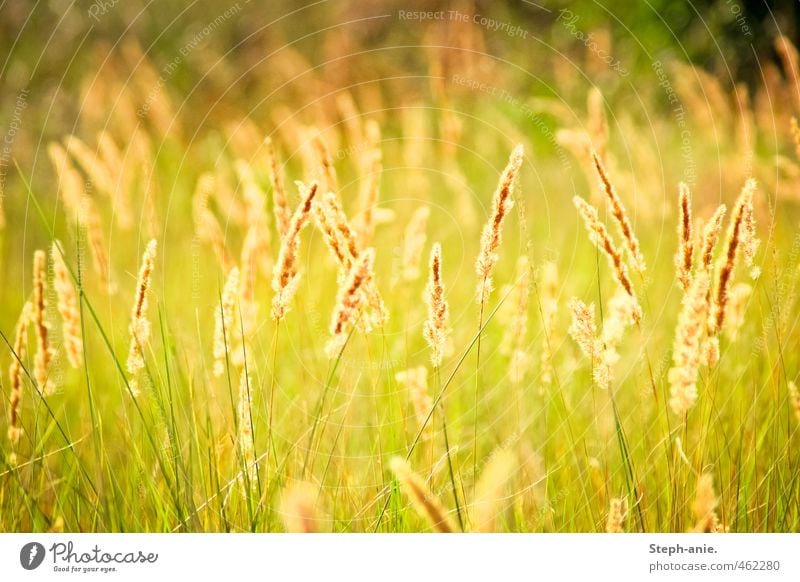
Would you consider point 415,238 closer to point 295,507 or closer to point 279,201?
point 279,201

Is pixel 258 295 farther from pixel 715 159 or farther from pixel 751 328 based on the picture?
pixel 715 159

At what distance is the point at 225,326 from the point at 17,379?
0.36m

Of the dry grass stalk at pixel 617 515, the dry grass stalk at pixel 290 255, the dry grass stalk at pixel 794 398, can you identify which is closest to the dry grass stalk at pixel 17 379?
the dry grass stalk at pixel 290 255

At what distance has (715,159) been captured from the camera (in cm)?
201

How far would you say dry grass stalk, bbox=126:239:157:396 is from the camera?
3.59 ft

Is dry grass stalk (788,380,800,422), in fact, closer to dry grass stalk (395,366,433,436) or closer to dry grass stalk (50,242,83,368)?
dry grass stalk (395,366,433,436)

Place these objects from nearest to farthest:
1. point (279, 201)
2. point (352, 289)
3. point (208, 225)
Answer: point (352, 289)
point (279, 201)
point (208, 225)

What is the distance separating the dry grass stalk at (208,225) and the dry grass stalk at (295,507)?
414 mm

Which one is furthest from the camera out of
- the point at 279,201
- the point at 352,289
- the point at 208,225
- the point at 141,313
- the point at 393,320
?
the point at 393,320

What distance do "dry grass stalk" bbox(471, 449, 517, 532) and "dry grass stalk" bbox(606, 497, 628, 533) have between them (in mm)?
183

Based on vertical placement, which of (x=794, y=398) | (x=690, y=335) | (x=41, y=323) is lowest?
(x=794, y=398)

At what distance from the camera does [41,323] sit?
1.21 m
